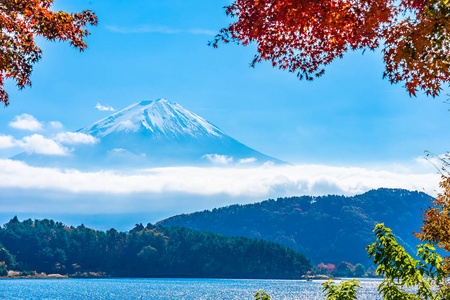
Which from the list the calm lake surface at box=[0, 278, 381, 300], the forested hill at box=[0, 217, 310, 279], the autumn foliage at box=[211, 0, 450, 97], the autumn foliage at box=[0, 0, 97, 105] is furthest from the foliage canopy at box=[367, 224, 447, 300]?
the forested hill at box=[0, 217, 310, 279]

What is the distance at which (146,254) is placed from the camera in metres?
139

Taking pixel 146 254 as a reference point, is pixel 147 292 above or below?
below

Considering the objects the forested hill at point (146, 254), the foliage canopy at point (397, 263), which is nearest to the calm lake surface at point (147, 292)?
the forested hill at point (146, 254)

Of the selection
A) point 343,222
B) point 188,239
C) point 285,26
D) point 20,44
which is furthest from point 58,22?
point 343,222

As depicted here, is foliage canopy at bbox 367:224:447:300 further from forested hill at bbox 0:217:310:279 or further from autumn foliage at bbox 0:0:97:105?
forested hill at bbox 0:217:310:279

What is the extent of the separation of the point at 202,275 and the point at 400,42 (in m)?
141

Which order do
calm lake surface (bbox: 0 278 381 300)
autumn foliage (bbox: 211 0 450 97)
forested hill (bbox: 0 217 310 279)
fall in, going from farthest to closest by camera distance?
forested hill (bbox: 0 217 310 279) → calm lake surface (bbox: 0 278 381 300) → autumn foliage (bbox: 211 0 450 97)

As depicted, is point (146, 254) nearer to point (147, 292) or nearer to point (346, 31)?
point (147, 292)

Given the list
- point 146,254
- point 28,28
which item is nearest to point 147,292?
point 146,254

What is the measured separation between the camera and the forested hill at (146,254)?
136250 millimetres

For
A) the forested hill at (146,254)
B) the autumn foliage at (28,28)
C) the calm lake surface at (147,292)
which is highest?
the autumn foliage at (28,28)

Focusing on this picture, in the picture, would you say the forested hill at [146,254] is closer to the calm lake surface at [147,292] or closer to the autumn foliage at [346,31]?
the calm lake surface at [147,292]

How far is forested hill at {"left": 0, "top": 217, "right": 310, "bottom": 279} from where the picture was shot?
136250 millimetres

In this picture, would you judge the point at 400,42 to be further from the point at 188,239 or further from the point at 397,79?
the point at 188,239
